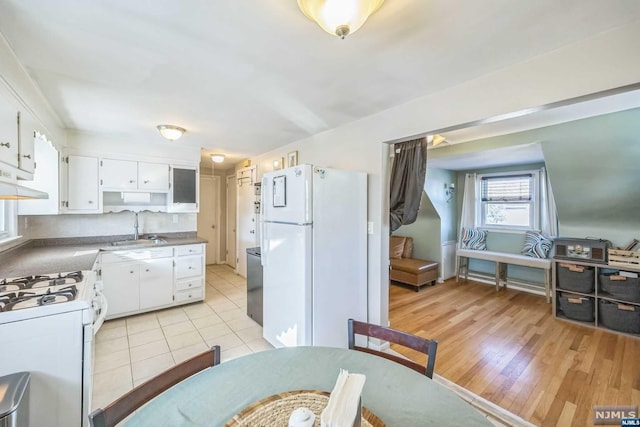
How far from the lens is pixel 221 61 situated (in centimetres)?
166

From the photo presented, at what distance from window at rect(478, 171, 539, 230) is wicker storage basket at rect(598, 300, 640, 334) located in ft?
5.34

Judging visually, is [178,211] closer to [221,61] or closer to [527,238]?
[221,61]

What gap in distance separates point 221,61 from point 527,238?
508 centimetres

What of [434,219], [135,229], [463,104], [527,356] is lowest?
[527,356]

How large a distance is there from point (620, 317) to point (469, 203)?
2587mm

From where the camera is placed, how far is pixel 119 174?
3459 mm

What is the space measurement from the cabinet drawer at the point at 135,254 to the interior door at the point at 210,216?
2.65 m

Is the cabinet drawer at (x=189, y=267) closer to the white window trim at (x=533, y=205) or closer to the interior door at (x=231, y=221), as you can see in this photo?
the interior door at (x=231, y=221)

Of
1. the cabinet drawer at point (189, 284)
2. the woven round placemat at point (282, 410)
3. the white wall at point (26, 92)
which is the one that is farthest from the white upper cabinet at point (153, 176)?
the woven round placemat at point (282, 410)

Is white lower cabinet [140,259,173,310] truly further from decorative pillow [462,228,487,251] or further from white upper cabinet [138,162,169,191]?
decorative pillow [462,228,487,251]

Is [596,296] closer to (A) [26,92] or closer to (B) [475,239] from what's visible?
(B) [475,239]

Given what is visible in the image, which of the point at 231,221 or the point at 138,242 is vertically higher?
the point at 231,221

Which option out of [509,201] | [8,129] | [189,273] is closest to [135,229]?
[189,273]

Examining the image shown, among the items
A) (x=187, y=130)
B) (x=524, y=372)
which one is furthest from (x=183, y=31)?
(x=524, y=372)
